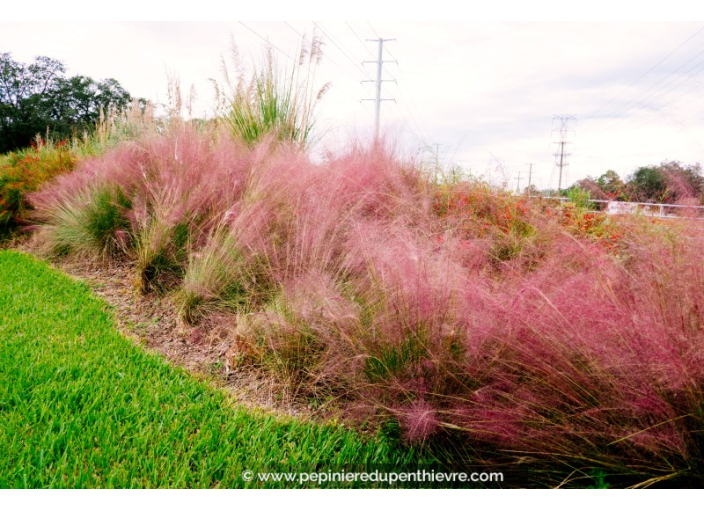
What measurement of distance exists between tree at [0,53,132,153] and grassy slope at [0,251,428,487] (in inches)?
170

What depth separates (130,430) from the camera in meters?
2.20

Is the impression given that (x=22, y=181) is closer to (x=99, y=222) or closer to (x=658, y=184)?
(x=99, y=222)

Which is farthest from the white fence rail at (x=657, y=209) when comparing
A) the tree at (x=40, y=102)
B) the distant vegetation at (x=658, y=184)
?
the tree at (x=40, y=102)

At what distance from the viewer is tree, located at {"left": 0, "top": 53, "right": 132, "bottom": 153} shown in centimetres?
740

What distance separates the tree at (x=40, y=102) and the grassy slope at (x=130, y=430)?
14.2 ft

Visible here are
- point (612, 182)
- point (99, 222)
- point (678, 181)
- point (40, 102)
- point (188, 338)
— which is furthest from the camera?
point (40, 102)

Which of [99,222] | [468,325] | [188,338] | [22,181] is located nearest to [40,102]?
[22,181]

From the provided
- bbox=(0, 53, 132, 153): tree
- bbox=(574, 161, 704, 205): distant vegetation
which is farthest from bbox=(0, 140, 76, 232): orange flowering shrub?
bbox=(574, 161, 704, 205): distant vegetation

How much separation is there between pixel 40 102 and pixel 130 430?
1188 cm

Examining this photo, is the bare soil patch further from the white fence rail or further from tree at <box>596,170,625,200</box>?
tree at <box>596,170,625,200</box>

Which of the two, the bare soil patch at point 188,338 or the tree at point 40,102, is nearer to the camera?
the bare soil patch at point 188,338

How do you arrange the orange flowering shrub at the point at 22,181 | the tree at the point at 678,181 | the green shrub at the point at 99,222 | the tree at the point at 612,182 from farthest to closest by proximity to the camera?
the orange flowering shrub at the point at 22,181, the green shrub at the point at 99,222, the tree at the point at 612,182, the tree at the point at 678,181

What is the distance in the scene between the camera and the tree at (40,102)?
→ 24.3 ft

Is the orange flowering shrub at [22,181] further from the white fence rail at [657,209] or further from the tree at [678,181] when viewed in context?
the tree at [678,181]
